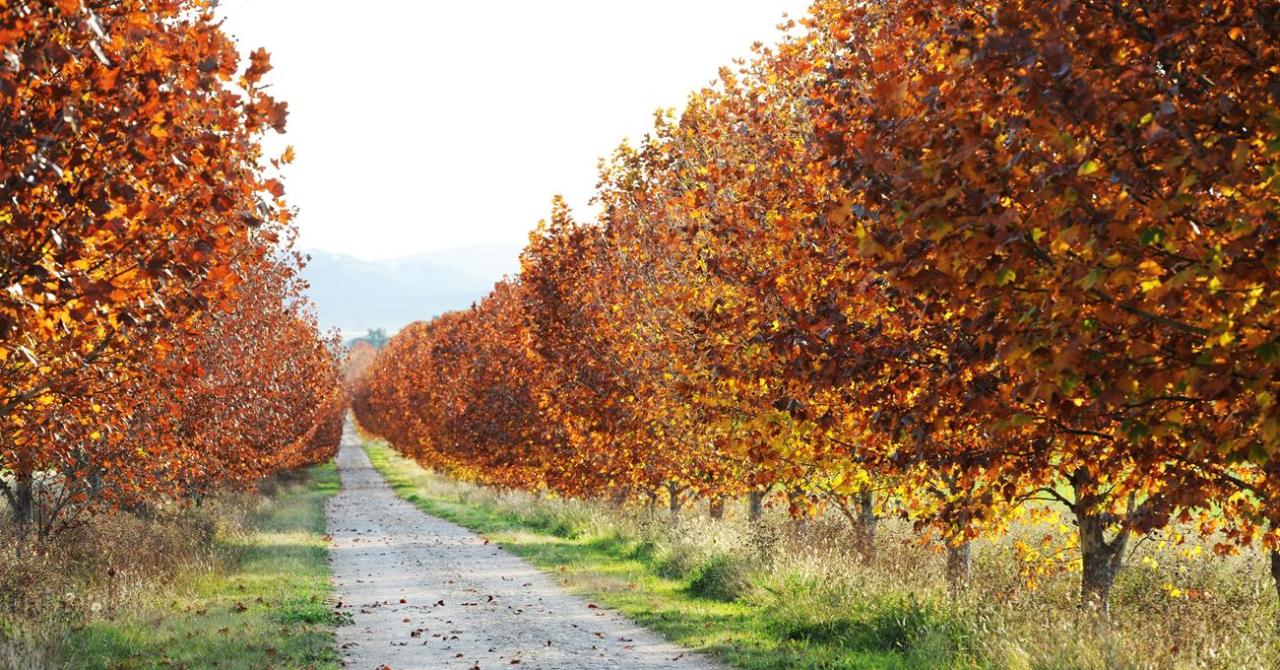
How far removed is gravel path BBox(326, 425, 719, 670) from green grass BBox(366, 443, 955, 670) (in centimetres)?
47

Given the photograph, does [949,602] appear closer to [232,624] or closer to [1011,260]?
[1011,260]

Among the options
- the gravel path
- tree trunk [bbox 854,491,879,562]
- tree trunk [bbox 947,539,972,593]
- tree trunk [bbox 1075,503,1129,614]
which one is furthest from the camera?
tree trunk [bbox 854,491,879,562]

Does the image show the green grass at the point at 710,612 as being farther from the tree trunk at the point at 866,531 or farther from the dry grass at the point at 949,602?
the tree trunk at the point at 866,531

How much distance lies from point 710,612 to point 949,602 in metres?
3.85

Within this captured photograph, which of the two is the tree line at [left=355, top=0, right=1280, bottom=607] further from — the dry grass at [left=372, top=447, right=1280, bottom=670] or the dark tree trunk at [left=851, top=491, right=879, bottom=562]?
the dark tree trunk at [left=851, top=491, right=879, bottom=562]

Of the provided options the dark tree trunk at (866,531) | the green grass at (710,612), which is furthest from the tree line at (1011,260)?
the dark tree trunk at (866,531)

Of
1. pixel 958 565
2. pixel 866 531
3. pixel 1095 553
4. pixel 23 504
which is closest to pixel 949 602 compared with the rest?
pixel 1095 553

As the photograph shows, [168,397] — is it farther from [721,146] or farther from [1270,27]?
[1270,27]

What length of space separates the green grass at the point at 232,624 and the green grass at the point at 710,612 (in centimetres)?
438

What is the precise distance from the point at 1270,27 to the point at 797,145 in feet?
26.0

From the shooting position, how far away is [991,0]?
376 inches

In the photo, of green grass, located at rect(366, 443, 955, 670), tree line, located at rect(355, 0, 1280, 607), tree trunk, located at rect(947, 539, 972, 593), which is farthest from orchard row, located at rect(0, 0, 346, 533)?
tree trunk, located at rect(947, 539, 972, 593)

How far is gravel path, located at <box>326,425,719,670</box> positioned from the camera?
13031 mm

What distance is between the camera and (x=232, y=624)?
14539 millimetres
